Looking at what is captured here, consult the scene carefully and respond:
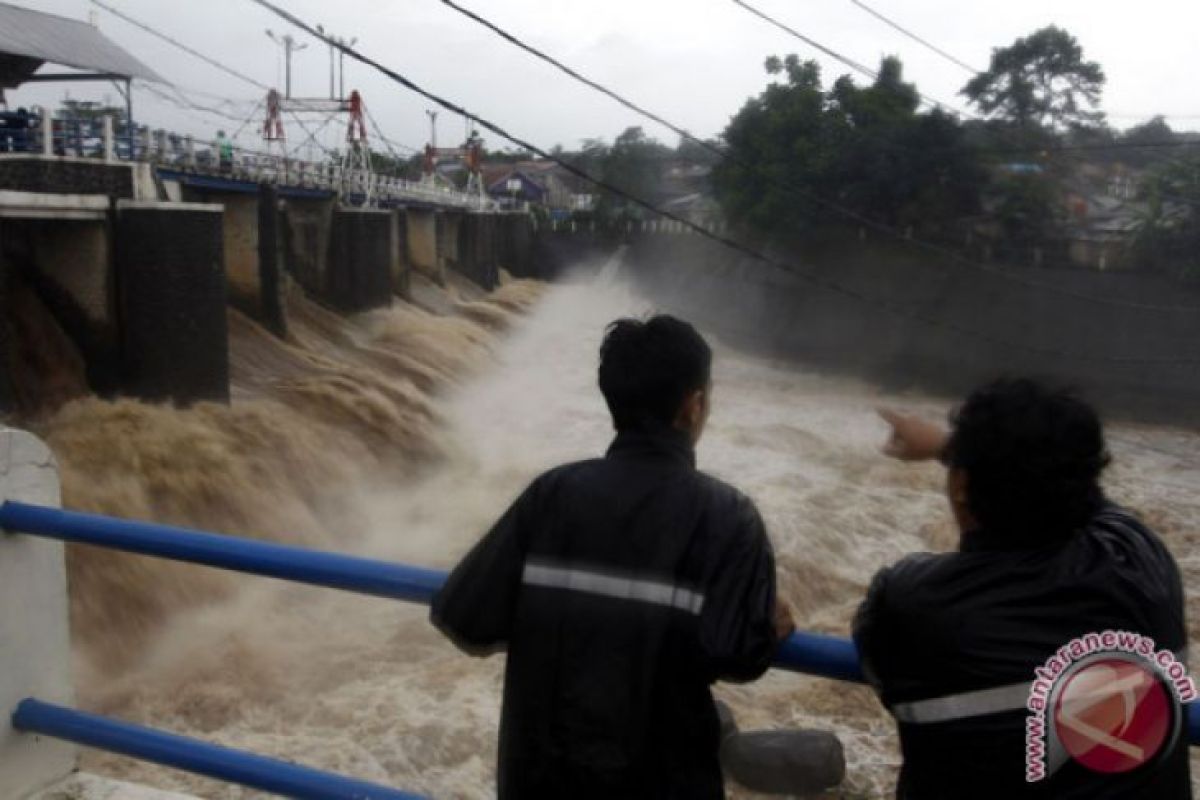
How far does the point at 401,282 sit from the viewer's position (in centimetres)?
2547

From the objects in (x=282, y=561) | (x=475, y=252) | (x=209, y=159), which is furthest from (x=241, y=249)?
(x=282, y=561)

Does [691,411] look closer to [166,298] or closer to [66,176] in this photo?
[166,298]

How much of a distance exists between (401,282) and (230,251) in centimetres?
743

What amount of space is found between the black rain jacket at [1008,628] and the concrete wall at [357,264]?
69.2 feet

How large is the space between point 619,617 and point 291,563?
67cm

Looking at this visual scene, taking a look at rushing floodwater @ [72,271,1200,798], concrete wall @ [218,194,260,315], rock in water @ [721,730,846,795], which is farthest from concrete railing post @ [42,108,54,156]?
rock in water @ [721,730,846,795]

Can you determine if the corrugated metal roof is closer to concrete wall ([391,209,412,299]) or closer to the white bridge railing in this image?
the white bridge railing

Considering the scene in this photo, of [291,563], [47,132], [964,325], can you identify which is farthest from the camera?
[964,325]

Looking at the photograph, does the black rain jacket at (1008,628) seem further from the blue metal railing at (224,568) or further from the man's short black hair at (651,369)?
the man's short black hair at (651,369)

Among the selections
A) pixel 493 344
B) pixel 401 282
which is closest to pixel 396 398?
pixel 493 344

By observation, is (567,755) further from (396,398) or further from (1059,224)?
(1059,224)

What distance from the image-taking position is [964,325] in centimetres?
2788

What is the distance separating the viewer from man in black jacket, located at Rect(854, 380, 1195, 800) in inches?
52.1

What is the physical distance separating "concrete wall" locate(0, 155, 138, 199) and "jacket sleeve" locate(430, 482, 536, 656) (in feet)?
39.9
